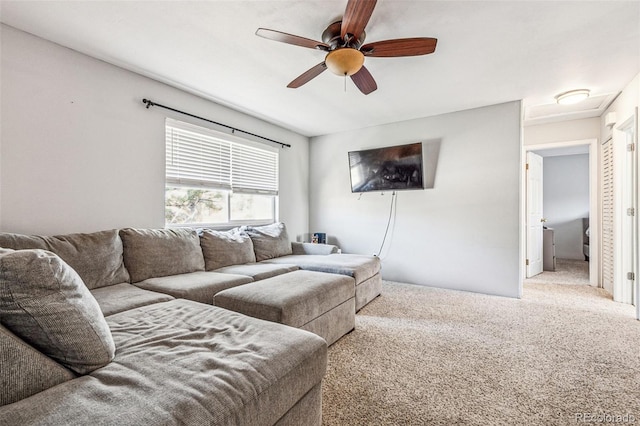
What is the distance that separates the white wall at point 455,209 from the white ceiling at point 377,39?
0.46 metres

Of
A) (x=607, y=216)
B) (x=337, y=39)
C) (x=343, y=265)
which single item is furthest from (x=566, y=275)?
(x=337, y=39)

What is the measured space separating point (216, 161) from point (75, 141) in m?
1.37

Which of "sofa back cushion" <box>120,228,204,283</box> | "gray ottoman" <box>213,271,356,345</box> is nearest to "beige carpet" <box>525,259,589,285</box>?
"gray ottoman" <box>213,271,356,345</box>

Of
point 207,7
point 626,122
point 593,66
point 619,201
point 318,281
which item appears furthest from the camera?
point 619,201

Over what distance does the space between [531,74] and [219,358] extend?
351 centimetres

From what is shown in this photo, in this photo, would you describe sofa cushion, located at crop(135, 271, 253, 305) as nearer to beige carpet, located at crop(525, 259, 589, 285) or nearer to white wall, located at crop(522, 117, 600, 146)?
beige carpet, located at crop(525, 259, 589, 285)

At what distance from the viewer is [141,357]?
3.48 feet

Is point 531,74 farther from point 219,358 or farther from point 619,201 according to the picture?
point 219,358

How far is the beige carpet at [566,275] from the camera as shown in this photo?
14.1 ft

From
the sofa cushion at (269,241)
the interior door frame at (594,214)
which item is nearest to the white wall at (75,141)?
the sofa cushion at (269,241)

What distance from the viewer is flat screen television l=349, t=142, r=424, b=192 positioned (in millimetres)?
3945

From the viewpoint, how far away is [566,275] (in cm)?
472

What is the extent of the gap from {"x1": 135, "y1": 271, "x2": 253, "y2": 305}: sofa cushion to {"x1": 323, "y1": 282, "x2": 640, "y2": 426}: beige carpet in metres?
0.99

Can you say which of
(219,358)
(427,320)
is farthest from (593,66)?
(219,358)
